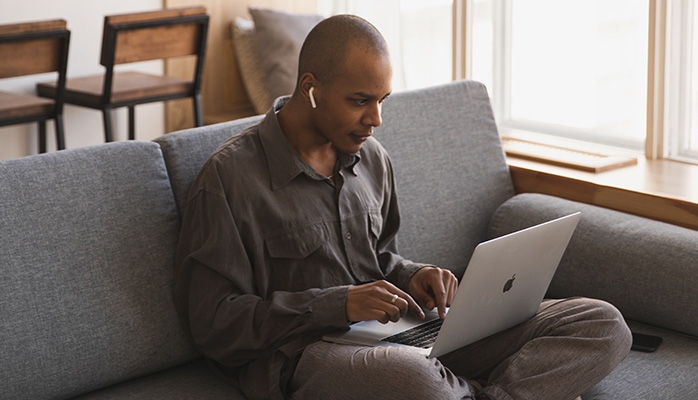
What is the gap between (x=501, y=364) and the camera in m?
1.90

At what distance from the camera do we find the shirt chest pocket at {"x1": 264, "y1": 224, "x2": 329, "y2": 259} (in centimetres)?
191

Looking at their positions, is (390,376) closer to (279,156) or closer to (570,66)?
(279,156)

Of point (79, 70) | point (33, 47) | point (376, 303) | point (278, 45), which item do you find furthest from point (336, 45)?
point (79, 70)

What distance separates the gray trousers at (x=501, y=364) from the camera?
170 cm

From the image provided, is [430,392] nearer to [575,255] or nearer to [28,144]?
[575,255]

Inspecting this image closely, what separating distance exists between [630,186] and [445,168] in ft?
1.60

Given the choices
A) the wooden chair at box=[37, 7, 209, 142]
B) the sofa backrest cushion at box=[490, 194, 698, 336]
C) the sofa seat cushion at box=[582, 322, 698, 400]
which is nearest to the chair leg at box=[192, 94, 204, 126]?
the wooden chair at box=[37, 7, 209, 142]

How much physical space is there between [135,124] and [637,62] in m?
2.15

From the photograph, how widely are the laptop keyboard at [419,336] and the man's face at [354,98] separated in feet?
1.26

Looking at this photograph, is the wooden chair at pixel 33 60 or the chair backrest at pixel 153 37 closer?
the wooden chair at pixel 33 60

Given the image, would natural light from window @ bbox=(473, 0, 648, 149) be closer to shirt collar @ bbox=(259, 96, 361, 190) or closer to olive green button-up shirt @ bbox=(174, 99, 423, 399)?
olive green button-up shirt @ bbox=(174, 99, 423, 399)

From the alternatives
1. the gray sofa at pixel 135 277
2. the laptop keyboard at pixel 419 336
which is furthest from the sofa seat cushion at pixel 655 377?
the laptop keyboard at pixel 419 336

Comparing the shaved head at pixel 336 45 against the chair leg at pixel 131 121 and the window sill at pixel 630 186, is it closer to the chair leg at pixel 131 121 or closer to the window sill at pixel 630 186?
the window sill at pixel 630 186

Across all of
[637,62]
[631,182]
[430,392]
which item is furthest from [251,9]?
[430,392]
